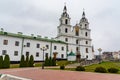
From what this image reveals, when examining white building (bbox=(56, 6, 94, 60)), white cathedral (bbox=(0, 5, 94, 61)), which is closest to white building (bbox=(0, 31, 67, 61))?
white cathedral (bbox=(0, 5, 94, 61))

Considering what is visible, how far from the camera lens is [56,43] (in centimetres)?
4328

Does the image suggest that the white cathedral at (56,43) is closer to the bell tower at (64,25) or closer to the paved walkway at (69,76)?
the bell tower at (64,25)

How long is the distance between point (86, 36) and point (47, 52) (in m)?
19.4

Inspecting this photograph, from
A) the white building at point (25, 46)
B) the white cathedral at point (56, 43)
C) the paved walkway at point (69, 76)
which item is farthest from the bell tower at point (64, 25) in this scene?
the paved walkway at point (69, 76)

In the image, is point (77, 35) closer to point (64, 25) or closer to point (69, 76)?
point (64, 25)

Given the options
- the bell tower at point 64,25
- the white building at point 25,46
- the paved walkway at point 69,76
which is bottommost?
the paved walkway at point 69,76

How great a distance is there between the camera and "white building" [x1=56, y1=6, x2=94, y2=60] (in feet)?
160

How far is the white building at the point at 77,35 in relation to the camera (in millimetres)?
48903

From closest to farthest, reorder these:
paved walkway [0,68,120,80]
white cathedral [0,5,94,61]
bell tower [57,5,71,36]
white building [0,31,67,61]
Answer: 1. paved walkway [0,68,120,80]
2. white building [0,31,67,61]
3. white cathedral [0,5,94,61]
4. bell tower [57,5,71,36]

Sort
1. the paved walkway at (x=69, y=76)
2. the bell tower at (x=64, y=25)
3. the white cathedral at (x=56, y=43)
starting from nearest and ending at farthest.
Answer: the paved walkway at (x=69, y=76) → the white cathedral at (x=56, y=43) → the bell tower at (x=64, y=25)

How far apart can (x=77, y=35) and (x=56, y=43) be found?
12.0m

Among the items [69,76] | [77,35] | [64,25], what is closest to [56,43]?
[64,25]

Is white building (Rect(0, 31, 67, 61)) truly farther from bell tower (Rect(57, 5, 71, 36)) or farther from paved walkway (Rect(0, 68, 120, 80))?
paved walkway (Rect(0, 68, 120, 80))

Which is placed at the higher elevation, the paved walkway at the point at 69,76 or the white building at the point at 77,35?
the white building at the point at 77,35
